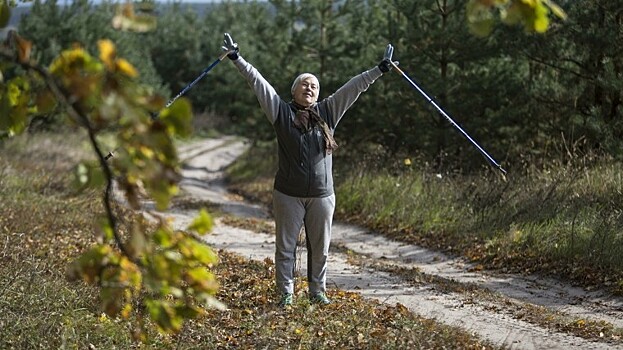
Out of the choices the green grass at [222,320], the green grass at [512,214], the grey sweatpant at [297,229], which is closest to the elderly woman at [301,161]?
the grey sweatpant at [297,229]

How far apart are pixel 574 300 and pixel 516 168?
20.4 feet

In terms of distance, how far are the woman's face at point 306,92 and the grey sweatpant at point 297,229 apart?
78cm

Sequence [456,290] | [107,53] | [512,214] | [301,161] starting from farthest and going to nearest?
[512,214]
[456,290]
[301,161]
[107,53]

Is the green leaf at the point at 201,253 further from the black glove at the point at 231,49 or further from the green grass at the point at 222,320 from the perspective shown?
the black glove at the point at 231,49

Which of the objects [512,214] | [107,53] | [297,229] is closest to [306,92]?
[297,229]

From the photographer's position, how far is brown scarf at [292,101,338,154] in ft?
22.7

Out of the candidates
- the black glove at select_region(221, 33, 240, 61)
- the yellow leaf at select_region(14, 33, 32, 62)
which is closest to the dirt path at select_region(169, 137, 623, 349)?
the black glove at select_region(221, 33, 240, 61)

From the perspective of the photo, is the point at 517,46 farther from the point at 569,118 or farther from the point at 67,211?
the point at 67,211

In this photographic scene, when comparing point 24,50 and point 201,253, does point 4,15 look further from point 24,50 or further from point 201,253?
point 201,253

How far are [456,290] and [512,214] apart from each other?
3438 millimetres

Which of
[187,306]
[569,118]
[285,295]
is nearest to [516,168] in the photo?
[569,118]

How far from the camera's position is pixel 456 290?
8930 millimetres

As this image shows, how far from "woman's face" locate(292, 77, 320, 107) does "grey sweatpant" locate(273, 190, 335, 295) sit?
0.78 metres

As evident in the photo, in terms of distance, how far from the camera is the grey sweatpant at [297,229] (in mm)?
6977
